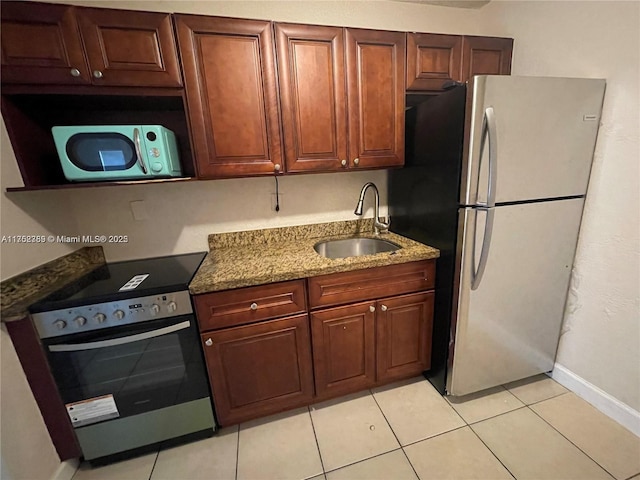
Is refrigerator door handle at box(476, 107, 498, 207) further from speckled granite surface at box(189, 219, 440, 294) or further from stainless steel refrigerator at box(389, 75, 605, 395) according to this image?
speckled granite surface at box(189, 219, 440, 294)

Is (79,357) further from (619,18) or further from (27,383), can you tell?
(619,18)

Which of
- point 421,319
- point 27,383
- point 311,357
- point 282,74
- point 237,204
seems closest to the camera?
point 27,383

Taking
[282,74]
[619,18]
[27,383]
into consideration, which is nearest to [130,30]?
[282,74]

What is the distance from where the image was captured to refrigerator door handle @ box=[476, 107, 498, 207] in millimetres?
1144

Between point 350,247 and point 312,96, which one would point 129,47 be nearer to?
point 312,96

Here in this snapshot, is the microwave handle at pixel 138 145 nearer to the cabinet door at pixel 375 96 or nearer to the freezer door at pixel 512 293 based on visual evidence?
the cabinet door at pixel 375 96

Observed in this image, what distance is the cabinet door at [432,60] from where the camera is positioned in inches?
56.9

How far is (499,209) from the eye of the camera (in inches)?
49.7

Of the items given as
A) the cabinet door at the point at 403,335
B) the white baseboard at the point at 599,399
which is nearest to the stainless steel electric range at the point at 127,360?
the cabinet door at the point at 403,335

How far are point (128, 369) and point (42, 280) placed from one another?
1.91ft

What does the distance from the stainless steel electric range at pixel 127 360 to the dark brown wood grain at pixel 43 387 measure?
0.02 m

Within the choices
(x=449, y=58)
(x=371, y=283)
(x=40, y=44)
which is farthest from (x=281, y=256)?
(x=449, y=58)

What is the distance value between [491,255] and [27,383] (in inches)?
84.9

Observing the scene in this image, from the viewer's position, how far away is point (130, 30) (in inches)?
44.4
